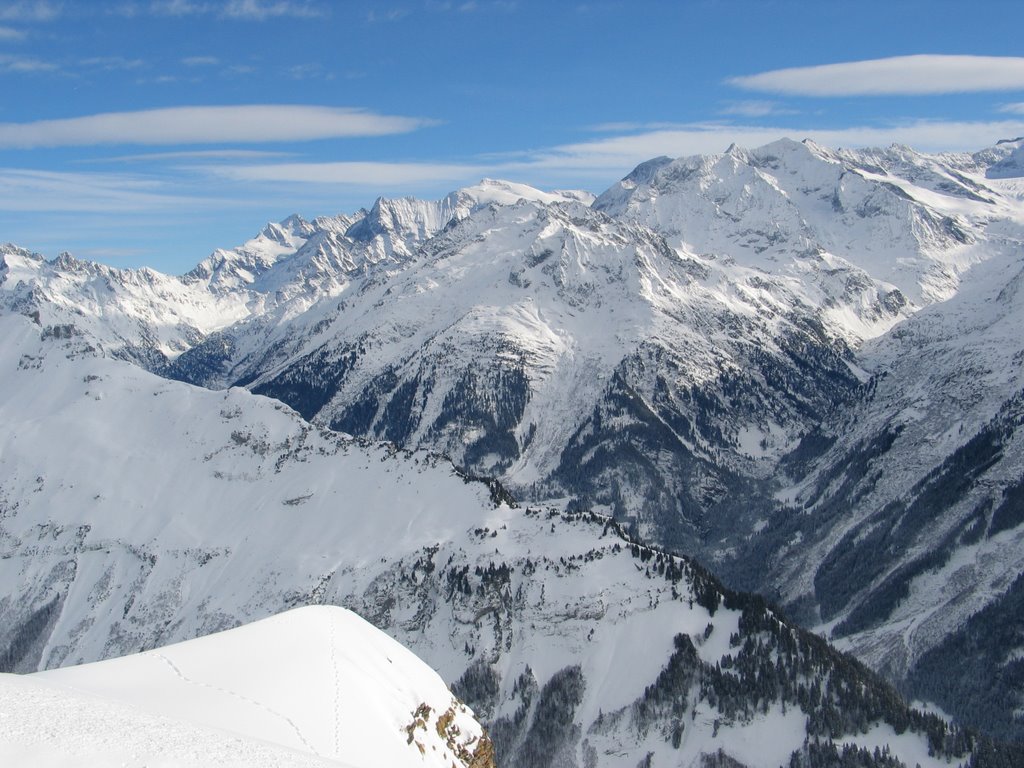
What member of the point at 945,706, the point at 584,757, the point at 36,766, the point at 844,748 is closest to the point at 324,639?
the point at 36,766

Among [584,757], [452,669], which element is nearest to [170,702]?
[584,757]

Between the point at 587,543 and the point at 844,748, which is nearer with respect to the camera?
the point at 844,748

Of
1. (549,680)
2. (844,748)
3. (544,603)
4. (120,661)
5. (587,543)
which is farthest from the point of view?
(587,543)

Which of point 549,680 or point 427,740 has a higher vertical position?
point 427,740

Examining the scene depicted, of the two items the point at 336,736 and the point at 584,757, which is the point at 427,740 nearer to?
the point at 336,736

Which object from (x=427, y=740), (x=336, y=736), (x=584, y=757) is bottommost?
(x=584, y=757)

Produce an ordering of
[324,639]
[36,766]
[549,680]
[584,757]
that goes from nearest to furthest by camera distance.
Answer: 1. [36,766]
2. [324,639]
3. [584,757]
4. [549,680]
